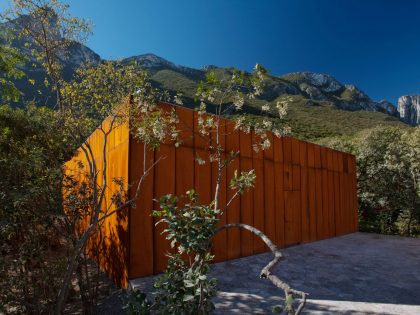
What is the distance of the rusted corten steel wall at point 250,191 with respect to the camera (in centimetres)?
357

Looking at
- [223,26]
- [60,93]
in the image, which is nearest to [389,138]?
[223,26]

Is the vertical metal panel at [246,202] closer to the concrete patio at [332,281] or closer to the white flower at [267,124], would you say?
the concrete patio at [332,281]

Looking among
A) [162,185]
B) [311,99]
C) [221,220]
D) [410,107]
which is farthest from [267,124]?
[410,107]

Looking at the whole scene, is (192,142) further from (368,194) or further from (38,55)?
(368,194)

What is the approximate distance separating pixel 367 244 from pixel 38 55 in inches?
273

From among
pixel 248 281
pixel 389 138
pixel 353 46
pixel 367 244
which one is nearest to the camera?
pixel 248 281

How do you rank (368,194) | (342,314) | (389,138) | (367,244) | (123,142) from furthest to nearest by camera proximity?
(389,138), (368,194), (367,244), (123,142), (342,314)

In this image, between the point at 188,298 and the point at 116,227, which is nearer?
the point at 188,298

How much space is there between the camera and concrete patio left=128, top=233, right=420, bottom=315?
2.74 meters

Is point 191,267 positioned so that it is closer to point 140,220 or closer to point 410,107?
point 140,220

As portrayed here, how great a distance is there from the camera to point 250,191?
16.6 feet

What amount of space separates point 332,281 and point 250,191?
6.37 feet

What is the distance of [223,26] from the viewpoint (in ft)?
48.4

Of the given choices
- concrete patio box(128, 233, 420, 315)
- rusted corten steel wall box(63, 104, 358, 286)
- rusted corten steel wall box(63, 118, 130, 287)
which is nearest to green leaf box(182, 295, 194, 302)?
concrete patio box(128, 233, 420, 315)
